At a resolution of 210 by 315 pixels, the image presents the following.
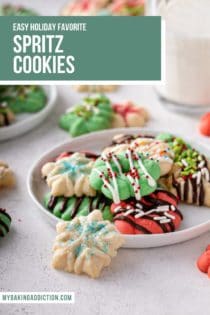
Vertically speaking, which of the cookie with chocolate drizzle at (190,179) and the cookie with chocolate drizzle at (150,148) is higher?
the cookie with chocolate drizzle at (150,148)

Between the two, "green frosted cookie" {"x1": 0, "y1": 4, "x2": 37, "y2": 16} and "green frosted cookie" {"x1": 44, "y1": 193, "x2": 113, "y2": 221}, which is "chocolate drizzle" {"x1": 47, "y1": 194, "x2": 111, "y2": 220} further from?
"green frosted cookie" {"x1": 0, "y1": 4, "x2": 37, "y2": 16}

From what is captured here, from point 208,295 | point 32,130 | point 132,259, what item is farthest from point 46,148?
point 208,295

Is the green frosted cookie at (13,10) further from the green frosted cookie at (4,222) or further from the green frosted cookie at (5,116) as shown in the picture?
the green frosted cookie at (4,222)

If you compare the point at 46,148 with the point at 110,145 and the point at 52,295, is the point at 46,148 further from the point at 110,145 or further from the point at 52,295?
the point at 52,295

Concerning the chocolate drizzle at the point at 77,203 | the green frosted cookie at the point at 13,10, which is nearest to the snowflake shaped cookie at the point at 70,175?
the chocolate drizzle at the point at 77,203

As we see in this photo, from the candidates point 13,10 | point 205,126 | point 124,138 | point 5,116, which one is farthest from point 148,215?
point 13,10

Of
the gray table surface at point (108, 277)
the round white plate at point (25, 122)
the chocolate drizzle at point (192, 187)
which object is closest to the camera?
the gray table surface at point (108, 277)

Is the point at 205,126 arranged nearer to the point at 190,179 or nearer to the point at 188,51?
the point at 188,51
